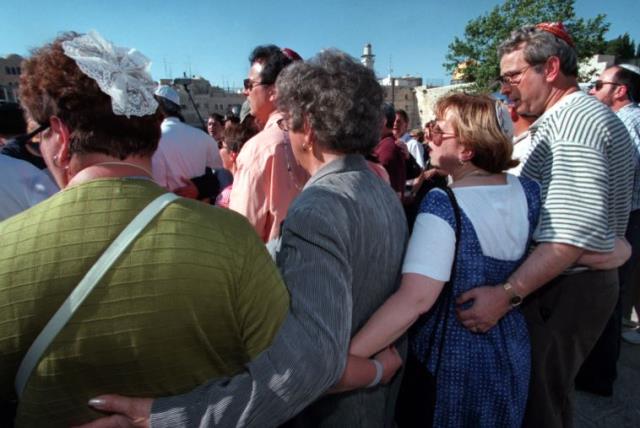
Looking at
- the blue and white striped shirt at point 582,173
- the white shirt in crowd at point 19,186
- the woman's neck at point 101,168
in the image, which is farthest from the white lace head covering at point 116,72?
the blue and white striped shirt at point 582,173

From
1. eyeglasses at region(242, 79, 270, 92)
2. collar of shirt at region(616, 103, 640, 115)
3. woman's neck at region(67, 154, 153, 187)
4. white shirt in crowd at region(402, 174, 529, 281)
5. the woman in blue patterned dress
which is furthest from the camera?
collar of shirt at region(616, 103, 640, 115)

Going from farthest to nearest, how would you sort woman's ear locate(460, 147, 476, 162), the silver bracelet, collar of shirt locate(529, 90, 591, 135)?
collar of shirt locate(529, 90, 591, 135)
woman's ear locate(460, 147, 476, 162)
the silver bracelet

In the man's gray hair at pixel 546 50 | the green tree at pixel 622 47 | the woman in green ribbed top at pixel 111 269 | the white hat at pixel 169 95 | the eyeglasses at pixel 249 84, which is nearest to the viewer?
the woman in green ribbed top at pixel 111 269

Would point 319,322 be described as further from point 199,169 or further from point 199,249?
point 199,169

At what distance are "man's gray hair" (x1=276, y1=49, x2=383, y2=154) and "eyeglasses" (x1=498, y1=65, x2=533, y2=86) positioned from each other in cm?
110

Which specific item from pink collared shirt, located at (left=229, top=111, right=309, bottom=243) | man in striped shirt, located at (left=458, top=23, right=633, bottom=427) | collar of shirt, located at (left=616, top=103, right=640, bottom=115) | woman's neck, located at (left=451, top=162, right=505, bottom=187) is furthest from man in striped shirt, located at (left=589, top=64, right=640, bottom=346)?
pink collared shirt, located at (left=229, top=111, right=309, bottom=243)

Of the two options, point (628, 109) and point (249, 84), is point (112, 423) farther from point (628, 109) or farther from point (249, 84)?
point (628, 109)

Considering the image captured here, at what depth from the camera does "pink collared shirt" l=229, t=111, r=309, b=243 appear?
210cm

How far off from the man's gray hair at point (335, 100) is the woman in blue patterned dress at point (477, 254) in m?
0.39

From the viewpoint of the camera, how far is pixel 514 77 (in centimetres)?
212

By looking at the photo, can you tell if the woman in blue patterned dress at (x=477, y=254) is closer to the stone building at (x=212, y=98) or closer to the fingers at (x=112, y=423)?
the fingers at (x=112, y=423)

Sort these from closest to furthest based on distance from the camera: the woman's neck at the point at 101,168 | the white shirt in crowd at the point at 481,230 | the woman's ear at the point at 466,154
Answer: the woman's neck at the point at 101,168
the white shirt in crowd at the point at 481,230
the woman's ear at the point at 466,154

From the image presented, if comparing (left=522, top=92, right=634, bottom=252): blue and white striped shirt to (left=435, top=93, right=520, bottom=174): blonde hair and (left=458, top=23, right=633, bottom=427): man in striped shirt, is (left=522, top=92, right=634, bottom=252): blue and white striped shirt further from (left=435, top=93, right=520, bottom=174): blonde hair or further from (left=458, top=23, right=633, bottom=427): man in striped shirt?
(left=435, top=93, right=520, bottom=174): blonde hair

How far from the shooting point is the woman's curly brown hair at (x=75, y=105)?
3.13 feet
